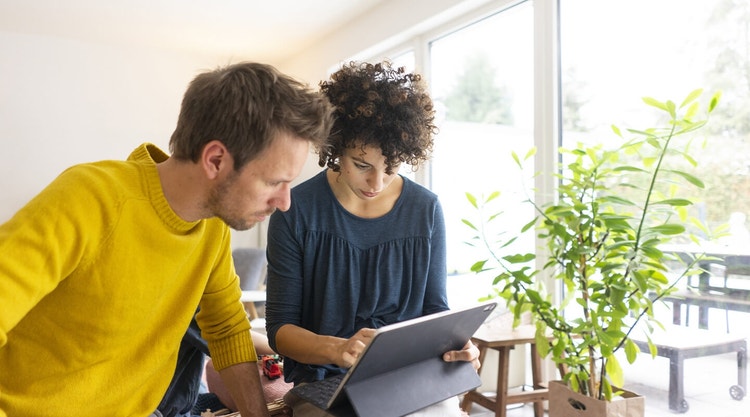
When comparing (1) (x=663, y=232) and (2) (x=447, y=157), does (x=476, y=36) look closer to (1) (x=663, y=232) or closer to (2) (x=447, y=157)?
(2) (x=447, y=157)

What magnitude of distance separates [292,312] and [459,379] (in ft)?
1.38

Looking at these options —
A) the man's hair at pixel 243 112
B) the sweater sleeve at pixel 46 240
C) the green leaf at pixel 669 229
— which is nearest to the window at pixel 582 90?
the green leaf at pixel 669 229

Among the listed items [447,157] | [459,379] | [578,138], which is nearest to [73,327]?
[459,379]

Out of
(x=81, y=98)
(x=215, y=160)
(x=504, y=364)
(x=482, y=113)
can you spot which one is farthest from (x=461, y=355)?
(x=81, y=98)

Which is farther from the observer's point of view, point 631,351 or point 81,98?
point 81,98

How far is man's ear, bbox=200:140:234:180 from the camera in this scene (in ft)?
3.35

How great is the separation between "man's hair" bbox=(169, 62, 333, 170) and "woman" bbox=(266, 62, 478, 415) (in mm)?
301

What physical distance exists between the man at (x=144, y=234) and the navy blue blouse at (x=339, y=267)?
26 cm

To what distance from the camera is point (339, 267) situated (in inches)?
55.4

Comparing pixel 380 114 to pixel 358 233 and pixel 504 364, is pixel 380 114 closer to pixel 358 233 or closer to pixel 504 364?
pixel 358 233

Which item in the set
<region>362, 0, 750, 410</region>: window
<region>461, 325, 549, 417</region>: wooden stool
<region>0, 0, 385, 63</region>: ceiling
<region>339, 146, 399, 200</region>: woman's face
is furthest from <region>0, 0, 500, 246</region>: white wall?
<region>339, 146, 399, 200</region>: woman's face

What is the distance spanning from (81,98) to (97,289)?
4.63 metres

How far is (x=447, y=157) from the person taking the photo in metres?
3.55

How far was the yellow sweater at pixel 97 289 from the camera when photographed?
85 cm
